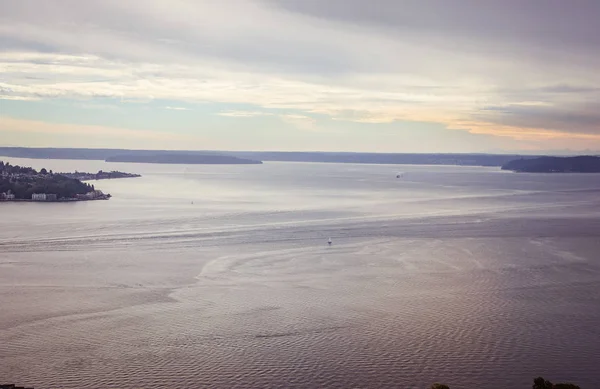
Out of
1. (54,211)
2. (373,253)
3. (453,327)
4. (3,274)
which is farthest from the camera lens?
(54,211)

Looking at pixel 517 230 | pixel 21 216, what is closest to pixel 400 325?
pixel 517 230

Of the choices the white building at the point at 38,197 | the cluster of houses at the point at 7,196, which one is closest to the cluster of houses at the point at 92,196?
the white building at the point at 38,197

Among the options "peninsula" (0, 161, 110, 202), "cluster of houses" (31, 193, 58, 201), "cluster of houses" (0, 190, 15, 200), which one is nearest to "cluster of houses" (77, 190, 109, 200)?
"peninsula" (0, 161, 110, 202)

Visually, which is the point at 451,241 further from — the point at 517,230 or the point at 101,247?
the point at 101,247

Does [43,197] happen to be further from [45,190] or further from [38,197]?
[45,190]

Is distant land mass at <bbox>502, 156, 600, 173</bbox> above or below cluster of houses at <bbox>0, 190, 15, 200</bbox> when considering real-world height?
above

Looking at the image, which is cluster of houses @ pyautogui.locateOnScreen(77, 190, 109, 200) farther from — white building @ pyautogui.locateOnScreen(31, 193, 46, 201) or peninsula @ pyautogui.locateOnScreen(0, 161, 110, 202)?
white building @ pyautogui.locateOnScreen(31, 193, 46, 201)

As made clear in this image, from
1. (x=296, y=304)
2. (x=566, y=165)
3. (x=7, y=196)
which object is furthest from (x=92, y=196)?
(x=566, y=165)

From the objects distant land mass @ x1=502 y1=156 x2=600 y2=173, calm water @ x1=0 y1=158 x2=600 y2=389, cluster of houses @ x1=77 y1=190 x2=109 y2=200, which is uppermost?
distant land mass @ x1=502 y1=156 x2=600 y2=173

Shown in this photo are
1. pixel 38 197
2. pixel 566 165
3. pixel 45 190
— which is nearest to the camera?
pixel 38 197
